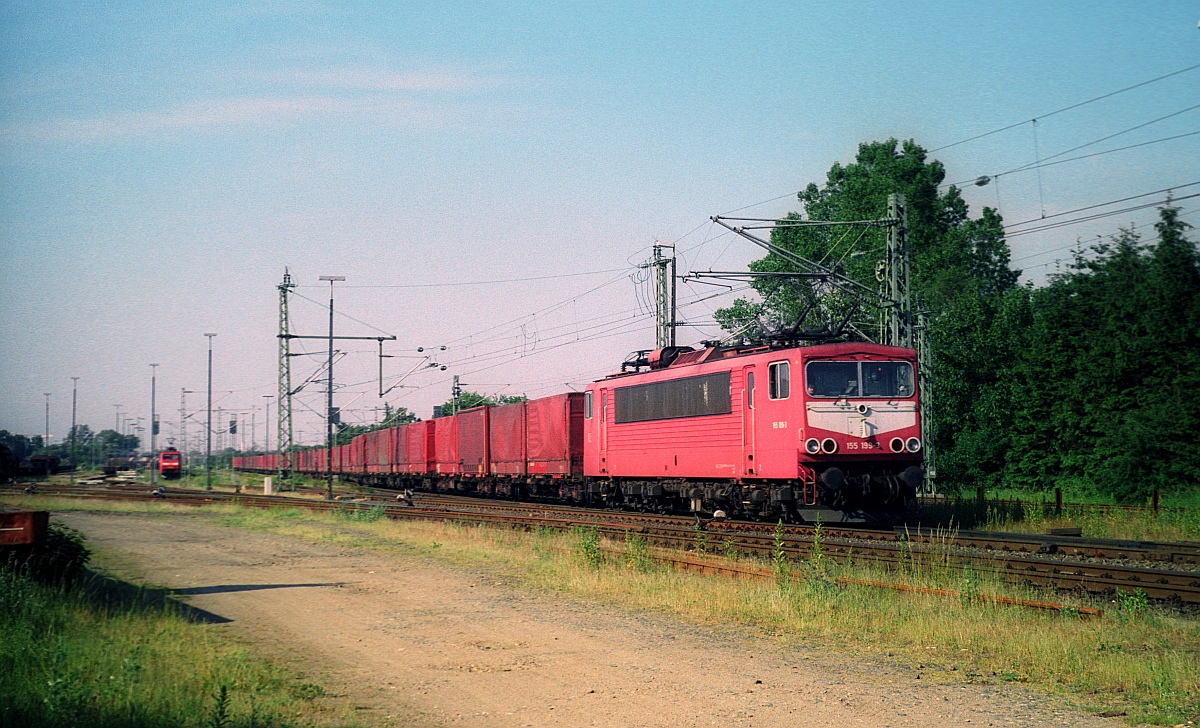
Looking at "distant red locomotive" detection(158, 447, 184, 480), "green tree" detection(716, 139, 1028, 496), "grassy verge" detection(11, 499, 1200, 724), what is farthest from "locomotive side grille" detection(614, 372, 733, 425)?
"distant red locomotive" detection(158, 447, 184, 480)

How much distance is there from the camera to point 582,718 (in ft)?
26.0

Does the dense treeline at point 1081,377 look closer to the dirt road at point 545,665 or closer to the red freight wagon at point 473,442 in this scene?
the red freight wagon at point 473,442

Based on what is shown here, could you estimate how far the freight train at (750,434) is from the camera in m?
20.3

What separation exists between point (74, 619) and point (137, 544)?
41.1 ft

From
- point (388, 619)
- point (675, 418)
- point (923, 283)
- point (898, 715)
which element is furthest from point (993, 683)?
point (923, 283)

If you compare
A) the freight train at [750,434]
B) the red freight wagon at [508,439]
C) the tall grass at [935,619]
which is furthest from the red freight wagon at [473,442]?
the tall grass at [935,619]

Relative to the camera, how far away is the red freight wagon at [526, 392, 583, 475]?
3297 centimetres

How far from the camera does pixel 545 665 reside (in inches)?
387

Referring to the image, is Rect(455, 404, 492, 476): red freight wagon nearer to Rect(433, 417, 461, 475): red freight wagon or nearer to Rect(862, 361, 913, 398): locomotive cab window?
Rect(433, 417, 461, 475): red freight wagon

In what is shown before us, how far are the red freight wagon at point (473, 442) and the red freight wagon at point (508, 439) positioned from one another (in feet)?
2.12

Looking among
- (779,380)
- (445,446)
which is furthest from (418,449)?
(779,380)

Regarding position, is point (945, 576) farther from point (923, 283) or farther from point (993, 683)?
point (923, 283)

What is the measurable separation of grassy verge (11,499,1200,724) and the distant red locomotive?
77.2 meters

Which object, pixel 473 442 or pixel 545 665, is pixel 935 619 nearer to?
pixel 545 665
